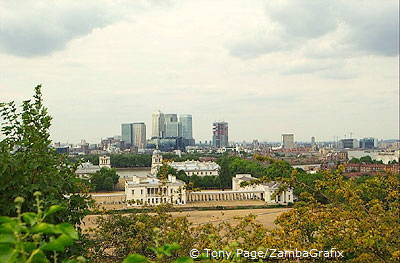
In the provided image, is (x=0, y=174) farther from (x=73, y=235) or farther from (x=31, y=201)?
(x=73, y=235)

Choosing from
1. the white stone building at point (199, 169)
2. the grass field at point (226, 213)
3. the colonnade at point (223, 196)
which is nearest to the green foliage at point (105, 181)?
the colonnade at point (223, 196)

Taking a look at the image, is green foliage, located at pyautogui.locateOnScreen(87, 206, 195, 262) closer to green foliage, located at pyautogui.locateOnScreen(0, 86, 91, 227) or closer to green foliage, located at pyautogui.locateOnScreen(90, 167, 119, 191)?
green foliage, located at pyautogui.locateOnScreen(0, 86, 91, 227)

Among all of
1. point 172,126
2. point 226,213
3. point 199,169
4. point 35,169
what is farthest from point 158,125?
point 35,169

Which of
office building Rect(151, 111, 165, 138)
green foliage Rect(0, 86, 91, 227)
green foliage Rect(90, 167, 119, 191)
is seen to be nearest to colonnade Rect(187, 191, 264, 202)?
green foliage Rect(90, 167, 119, 191)

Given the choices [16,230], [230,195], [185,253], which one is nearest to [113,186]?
[230,195]

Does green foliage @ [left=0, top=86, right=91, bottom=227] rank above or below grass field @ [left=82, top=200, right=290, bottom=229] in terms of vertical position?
above

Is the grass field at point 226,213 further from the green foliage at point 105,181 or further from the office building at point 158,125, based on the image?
the office building at point 158,125

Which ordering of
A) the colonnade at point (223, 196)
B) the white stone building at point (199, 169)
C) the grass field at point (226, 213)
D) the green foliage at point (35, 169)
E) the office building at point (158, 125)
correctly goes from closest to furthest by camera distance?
the green foliage at point (35, 169), the grass field at point (226, 213), the colonnade at point (223, 196), the white stone building at point (199, 169), the office building at point (158, 125)

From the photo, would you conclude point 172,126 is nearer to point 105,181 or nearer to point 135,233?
point 105,181
